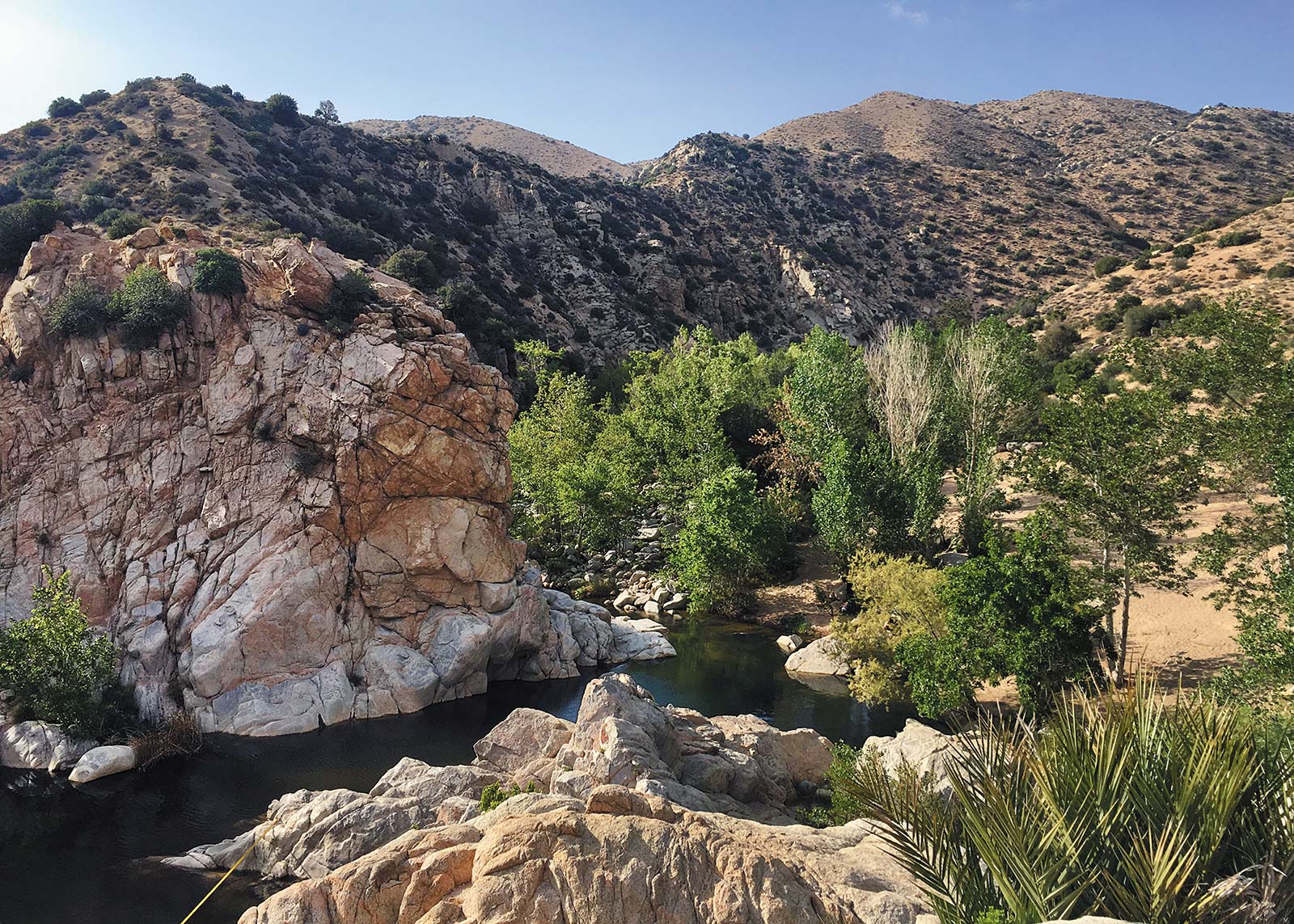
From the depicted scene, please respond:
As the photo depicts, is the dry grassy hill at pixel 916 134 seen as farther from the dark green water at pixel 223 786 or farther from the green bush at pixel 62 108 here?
the dark green water at pixel 223 786

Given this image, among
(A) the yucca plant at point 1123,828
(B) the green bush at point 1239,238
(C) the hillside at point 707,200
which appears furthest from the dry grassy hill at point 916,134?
(A) the yucca plant at point 1123,828

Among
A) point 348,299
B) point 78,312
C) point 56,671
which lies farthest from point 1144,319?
point 56,671

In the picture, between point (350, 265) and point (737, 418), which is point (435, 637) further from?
point (737, 418)

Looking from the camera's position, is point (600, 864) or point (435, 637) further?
point (435, 637)

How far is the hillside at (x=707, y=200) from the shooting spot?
57.6 m

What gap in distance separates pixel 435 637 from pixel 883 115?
142942 mm

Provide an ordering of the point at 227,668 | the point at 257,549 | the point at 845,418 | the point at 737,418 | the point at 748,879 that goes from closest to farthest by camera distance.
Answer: the point at 748,879, the point at 227,668, the point at 257,549, the point at 845,418, the point at 737,418

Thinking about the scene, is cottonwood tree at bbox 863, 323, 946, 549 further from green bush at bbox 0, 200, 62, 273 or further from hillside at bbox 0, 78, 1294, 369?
green bush at bbox 0, 200, 62, 273

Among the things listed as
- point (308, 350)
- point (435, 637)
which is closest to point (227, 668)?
point (435, 637)

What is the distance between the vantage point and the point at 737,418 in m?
52.0

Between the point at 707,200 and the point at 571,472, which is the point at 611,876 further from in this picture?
the point at 707,200

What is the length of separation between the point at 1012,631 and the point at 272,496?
88.6 ft

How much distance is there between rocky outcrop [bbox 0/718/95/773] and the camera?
21.9m

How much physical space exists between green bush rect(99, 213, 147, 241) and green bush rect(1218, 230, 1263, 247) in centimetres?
8559
